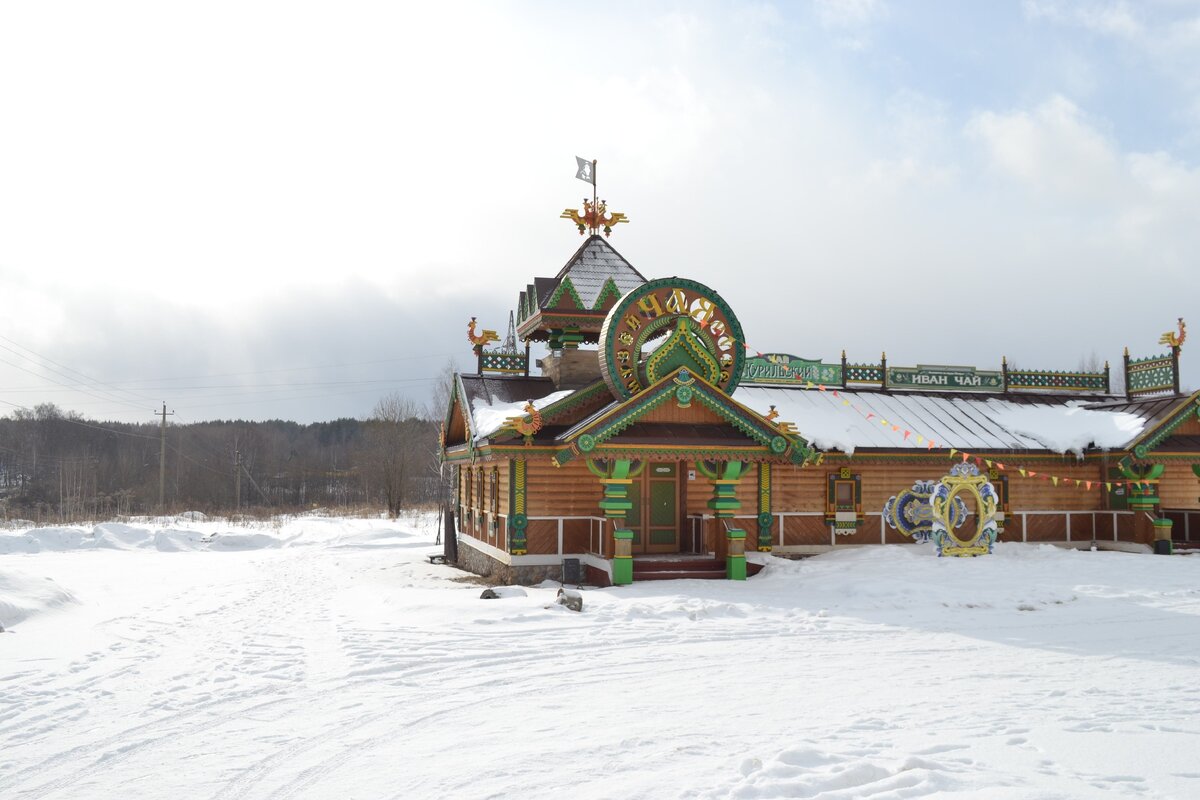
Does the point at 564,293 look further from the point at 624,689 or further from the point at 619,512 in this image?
the point at 624,689

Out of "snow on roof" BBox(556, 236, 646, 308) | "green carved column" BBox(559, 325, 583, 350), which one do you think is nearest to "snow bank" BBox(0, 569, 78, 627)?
"green carved column" BBox(559, 325, 583, 350)

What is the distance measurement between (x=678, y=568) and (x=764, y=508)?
324 cm

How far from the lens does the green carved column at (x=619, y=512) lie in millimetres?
15852

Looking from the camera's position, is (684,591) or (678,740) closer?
(678,740)

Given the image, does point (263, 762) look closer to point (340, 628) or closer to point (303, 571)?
point (340, 628)

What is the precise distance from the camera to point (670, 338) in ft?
55.6

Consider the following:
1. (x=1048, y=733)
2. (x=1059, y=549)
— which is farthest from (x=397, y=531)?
(x=1048, y=733)

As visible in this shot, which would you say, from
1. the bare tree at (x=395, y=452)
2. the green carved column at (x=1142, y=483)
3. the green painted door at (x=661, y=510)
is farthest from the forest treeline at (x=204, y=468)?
the green carved column at (x=1142, y=483)

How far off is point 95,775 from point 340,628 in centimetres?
590

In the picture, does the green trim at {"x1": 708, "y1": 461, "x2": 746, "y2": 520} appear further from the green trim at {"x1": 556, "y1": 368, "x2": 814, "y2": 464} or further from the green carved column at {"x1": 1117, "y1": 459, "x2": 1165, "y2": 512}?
the green carved column at {"x1": 1117, "y1": 459, "x2": 1165, "y2": 512}

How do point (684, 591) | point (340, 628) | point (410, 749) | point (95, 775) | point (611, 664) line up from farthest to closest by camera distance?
point (684, 591), point (340, 628), point (611, 664), point (410, 749), point (95, 775)

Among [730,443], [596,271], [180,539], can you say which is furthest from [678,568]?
[180,539]

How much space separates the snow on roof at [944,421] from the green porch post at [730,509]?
3.35m

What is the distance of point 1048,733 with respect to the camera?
724cm
